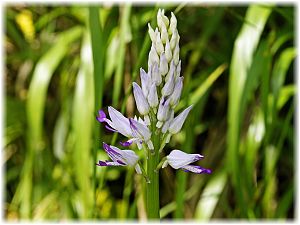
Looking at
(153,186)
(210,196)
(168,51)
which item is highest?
(168,51)

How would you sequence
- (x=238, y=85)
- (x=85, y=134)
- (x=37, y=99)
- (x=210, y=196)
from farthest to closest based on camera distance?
(x=37, y=99) < (x=210, y=196) < (x=85, y=134) < (x=238, y=85)

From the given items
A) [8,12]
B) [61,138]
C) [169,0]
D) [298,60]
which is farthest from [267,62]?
[8,12]

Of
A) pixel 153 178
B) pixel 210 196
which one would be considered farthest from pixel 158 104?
pixel 210 196

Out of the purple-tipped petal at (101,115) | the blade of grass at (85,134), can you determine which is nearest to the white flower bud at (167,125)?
the purple-tipped petal at (101,115)

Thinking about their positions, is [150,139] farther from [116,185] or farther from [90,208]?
[116,185]

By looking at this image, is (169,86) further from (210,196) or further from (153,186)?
(210,196)

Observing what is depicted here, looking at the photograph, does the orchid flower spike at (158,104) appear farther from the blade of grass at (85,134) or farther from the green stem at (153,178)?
the blade of grass at (85,134)

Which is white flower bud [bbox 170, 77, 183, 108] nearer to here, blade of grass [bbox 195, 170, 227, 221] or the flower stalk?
the flower stalk
